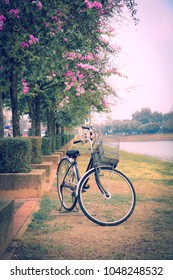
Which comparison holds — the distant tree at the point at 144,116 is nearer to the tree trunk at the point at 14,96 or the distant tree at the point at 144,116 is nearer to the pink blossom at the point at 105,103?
the pink blossom at the point at 105,103

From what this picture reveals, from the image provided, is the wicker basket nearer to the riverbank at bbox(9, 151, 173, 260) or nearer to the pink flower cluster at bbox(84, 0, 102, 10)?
the riverbank at bbox(9, 151, 173, 260)

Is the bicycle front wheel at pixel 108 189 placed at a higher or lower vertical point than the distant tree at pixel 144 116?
lower

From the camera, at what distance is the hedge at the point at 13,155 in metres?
6.98

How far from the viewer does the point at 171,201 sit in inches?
255

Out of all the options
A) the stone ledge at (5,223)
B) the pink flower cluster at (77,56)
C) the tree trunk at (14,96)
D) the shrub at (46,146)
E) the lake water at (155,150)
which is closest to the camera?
the stone ledge at (5,223)

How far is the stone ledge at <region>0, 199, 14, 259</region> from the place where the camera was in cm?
350

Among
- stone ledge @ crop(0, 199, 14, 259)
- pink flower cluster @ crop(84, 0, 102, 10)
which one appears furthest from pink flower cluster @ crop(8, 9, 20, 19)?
stone ledge @ crop(0, 199, 14, 259)

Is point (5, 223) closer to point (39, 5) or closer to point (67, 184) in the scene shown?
point (67, 184)

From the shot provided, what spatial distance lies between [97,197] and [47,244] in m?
1.98

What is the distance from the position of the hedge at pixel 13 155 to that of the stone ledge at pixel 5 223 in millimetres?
3130

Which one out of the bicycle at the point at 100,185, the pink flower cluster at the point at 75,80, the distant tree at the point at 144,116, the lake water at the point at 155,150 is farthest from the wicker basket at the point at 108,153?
the distant tree at the point at 144,116

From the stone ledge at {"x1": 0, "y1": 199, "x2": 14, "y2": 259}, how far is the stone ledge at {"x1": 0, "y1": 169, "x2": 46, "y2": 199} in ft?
9.40
